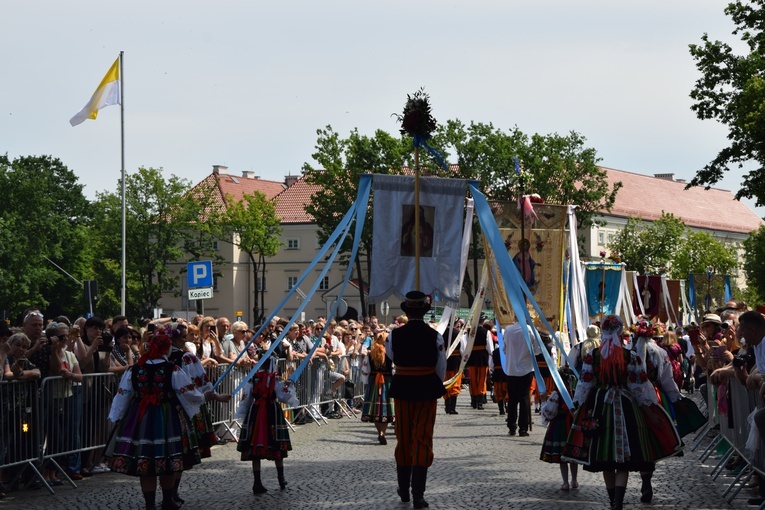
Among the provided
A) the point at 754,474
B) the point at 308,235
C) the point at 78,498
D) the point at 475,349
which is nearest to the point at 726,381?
the point at 754,474

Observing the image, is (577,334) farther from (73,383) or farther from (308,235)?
(308,235)

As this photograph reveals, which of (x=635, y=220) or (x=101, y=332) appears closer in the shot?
(x=101, y=332)

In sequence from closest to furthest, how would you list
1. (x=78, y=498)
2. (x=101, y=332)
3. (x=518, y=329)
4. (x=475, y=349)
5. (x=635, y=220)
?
1. (x=78, y=498)
2. (x=101, y=332)
3. (x=518, y=329)
4. (x=475, y=349)
5. (x=635, y=220)

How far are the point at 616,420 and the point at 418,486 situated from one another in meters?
1.94

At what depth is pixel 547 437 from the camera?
13016 millimetres

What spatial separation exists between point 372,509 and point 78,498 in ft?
10.4

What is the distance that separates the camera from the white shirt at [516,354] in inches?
755

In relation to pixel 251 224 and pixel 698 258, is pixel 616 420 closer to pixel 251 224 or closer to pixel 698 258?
pixel 251 224

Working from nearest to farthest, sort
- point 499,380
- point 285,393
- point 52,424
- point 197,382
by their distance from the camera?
point 197,382, point 285,393, point 52,424, point 499,380

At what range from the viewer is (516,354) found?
1945 centimetres

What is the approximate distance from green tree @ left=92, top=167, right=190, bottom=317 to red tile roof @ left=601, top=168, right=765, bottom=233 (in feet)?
129

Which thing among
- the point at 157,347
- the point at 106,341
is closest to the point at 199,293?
the point at 106,341

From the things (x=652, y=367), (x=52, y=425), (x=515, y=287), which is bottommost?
(x=52, y=425)

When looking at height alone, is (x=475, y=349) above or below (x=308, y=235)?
below
